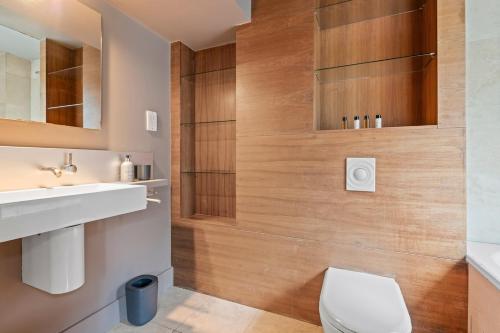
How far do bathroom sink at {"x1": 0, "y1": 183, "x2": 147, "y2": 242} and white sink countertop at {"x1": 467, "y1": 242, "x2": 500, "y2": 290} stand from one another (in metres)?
1.51

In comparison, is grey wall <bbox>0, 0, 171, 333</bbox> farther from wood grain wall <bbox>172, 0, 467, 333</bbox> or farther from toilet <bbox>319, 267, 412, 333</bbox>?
toilet <bbox>319, 267, 412, 333</bbox>

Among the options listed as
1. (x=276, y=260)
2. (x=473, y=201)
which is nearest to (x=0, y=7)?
(x=276, y=260)

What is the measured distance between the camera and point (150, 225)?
1759mm

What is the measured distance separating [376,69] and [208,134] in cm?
130

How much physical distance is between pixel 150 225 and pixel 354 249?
1397 millimetres

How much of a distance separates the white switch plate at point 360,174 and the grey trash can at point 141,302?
138 centimetres

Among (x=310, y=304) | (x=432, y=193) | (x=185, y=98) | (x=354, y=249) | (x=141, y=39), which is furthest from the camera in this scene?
(x=185, y=98)

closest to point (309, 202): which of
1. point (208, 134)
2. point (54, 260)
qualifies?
point (208, 134)

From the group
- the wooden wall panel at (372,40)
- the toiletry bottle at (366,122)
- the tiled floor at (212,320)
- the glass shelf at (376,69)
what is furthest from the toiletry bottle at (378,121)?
the tiled floor at (212,320)

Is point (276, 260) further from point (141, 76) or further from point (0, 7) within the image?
point (0, 7)

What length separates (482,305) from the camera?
105cm

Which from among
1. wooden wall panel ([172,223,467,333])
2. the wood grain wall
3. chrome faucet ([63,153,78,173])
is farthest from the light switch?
wooden wall panel ([172,223,467,333])

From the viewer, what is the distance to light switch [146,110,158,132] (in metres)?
1.71

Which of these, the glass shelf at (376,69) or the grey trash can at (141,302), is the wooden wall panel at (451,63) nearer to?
the glass shelf at (376,69)
